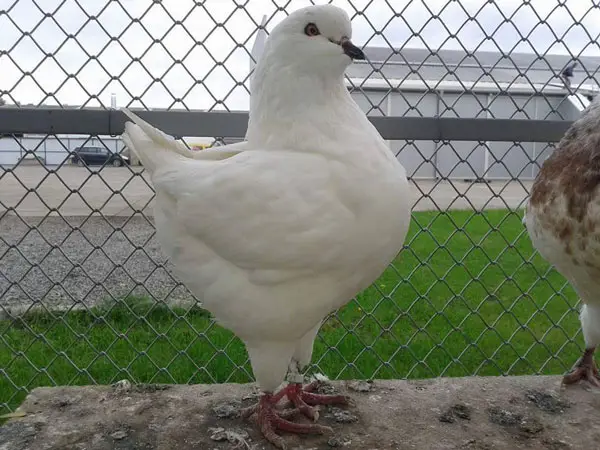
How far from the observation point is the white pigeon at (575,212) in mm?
1404

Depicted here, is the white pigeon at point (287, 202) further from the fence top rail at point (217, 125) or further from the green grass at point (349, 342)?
the green grass at point (349, 342)

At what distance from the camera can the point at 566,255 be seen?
1469mm

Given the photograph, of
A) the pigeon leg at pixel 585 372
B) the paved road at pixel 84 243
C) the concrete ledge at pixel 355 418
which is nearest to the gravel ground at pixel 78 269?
the paved road at pixel 84 243

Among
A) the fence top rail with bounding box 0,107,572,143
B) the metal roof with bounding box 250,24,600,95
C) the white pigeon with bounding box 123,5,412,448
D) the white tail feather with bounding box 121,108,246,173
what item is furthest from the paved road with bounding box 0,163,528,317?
the white pigeon with bounding box 123,5,412,448

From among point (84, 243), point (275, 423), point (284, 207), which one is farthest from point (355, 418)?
point (84, 243)

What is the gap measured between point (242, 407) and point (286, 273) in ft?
1.86

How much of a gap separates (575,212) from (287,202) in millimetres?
749

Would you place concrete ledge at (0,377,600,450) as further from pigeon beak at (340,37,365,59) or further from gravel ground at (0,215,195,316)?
gravel ground at (0,215,195,316)

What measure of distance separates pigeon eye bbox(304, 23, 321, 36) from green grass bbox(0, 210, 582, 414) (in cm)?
107

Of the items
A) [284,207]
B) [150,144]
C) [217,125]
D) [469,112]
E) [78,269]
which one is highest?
[469,112]

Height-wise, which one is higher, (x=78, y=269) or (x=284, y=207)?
(x=284, y=207)

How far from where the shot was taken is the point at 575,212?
142 centimetres

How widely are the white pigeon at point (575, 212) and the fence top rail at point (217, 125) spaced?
169mm

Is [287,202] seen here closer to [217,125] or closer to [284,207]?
[284,207]
